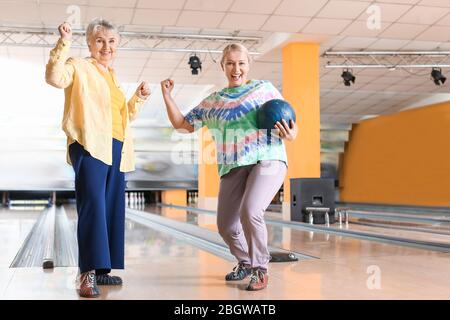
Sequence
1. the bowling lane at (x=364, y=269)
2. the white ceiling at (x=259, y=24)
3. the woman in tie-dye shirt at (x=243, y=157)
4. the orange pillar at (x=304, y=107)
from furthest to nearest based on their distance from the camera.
A: the orange pillar at (x=304, y=107) < the white ceiling at (x=259, y=24) < the woman in tie-dye shirt at (x=243, y=157) < the bowling lane at (x=364, y=269)

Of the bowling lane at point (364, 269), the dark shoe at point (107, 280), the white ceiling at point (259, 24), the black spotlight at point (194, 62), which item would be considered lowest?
the bowling lane at point (364, 269)

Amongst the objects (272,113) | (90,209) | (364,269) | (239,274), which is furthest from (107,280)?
(364,269)

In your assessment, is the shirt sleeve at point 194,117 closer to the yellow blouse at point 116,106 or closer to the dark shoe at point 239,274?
the yellow blouse at point 116,106

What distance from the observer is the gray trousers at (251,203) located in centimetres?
295

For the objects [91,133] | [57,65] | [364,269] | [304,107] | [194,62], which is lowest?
[364,269]

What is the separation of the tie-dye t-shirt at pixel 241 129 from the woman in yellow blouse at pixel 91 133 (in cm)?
56

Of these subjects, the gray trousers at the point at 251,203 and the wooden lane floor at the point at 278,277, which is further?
the gray trousers at the point at 251,203

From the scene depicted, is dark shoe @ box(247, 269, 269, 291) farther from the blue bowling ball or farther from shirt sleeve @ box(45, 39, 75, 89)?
shirt sleeve @ box(45, 39, 75, 89)

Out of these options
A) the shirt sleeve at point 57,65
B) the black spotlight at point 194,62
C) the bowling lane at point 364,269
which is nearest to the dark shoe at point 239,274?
Result: the bowling lane at point 364,269

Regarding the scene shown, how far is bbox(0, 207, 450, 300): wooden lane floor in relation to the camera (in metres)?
2.78

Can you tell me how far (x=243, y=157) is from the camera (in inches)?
119

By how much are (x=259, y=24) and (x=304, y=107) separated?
1.93 metres

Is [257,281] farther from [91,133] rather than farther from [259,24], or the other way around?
[259,24]

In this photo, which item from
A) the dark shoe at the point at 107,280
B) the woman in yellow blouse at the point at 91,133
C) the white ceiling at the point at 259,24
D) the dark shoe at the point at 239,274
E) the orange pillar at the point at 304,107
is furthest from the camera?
the orange pillar at the point at 304,107
